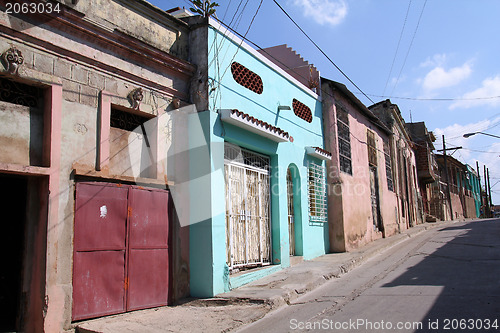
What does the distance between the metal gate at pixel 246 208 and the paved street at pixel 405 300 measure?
156 centimetres

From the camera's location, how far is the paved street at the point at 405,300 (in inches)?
187

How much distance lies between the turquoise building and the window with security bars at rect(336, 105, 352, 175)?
1.65m

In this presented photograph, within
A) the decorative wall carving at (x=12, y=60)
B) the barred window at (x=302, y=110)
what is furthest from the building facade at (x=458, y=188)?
the decorative wall carving at (x=12, y=60)

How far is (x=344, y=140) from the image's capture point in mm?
13109

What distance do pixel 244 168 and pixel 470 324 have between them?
496 cm

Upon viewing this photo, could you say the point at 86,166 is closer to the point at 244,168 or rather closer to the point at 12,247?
the point at 12,247

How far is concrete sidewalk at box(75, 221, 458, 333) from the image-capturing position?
512 cm

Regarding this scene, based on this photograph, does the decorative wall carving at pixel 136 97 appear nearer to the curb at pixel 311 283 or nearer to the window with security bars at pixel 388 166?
the curb at pixel 311 283

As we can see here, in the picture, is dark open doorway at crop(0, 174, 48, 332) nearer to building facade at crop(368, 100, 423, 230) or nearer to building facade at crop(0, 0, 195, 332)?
building facade at crop(0, 0, 195, 332)

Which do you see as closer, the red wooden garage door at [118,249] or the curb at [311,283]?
the red wooden garage door at [118,249]

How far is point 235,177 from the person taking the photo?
8.06 metres

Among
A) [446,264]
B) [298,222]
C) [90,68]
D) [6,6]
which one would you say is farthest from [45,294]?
[446,264]

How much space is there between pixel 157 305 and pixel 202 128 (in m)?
3.08

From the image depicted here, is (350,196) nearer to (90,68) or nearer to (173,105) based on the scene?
(173,105)
